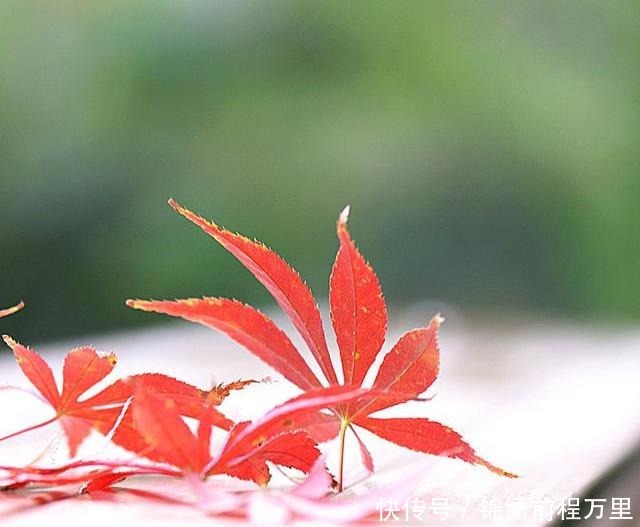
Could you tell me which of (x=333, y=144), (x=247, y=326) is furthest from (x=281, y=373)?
(x=333, y=144)

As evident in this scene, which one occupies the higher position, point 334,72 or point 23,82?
point 334,72

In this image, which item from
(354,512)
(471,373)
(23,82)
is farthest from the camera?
(23,82)

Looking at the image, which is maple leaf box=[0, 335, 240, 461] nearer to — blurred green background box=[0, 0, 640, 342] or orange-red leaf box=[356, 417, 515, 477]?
orange-red leaf box=[356, 417, 515, 477]

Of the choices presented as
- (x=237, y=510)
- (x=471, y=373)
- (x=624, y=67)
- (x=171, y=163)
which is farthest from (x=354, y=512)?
(x=624, y=67)

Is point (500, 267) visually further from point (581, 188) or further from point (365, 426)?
point (365, 426)

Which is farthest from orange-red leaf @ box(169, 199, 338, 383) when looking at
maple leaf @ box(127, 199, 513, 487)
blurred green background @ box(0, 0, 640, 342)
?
blurred green background @ box(0, 0, 640, 342)

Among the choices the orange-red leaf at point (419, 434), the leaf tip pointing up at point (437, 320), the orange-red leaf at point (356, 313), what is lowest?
the orange-red leaf at point (419, 434)

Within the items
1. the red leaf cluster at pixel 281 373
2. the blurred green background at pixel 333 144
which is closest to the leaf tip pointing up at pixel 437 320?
the red leaf cluster at pixel 281 373

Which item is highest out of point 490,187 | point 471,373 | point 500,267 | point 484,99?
point 484,99

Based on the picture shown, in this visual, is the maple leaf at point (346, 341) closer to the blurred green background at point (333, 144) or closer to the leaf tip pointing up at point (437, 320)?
the leaf tip pointing up at point (437, 320)
